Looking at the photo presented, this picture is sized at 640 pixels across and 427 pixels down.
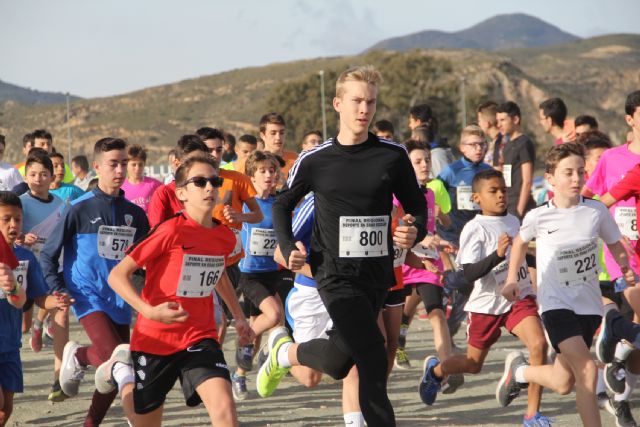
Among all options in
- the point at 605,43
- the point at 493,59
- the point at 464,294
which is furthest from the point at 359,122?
the point at 605,43

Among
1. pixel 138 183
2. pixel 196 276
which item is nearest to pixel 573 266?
pixel 196 276

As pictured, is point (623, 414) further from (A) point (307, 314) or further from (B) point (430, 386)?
(A) point (307, 314)

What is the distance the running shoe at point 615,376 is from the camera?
6.93 meters

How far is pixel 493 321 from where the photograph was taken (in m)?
7.06

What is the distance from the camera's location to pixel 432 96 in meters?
76.9

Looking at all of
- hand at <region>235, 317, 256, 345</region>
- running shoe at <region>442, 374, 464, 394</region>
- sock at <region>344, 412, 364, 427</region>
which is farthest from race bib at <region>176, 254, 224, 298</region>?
running shoe at <region>442, 374, 464, 394</region>

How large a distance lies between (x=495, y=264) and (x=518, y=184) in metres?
4.41

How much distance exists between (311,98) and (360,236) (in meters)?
73.3

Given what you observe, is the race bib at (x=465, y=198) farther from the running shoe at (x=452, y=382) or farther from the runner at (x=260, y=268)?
the running shoe at (x=452, y=382)

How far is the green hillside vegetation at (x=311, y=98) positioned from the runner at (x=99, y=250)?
222 ft

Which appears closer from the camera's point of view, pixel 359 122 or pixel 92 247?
pixel 359 122

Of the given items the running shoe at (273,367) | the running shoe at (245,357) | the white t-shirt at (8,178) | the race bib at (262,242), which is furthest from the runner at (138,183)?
the running shoe at (273,367)

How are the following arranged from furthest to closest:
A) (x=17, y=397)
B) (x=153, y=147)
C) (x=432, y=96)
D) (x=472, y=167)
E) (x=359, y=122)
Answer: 1. (x=153, y=147)
2. (x=432, y=96)
3. (x=472, y=167)
4. (x=17, y=397)
5. (x=359, y=122)

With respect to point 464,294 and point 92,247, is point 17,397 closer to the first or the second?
point 92,247
